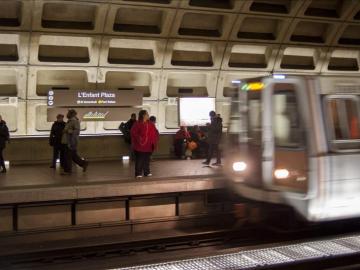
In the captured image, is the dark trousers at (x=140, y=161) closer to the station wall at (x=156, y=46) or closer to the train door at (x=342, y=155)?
the train door at (x=342, y=155)

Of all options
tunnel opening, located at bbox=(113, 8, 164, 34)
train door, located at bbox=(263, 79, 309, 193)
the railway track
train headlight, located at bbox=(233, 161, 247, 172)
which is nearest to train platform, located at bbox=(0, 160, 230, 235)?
the railway track

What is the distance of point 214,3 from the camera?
61.8 ft

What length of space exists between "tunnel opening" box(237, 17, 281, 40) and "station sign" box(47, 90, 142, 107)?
4.69m

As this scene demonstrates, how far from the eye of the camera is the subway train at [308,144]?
325 inches

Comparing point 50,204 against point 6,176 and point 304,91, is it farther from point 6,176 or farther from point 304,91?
point 304,91

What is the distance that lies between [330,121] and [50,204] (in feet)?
16.8

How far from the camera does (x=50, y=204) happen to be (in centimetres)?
992

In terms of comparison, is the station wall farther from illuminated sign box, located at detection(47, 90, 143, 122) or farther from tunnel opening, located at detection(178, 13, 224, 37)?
illuminated sign box, located at detection(47, 90, 143, 122)

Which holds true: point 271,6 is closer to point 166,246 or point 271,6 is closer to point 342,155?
point 342,155

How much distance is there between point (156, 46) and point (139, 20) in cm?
106

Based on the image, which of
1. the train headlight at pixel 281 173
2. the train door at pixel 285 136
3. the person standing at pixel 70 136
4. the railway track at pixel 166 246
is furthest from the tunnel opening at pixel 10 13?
the train headlight at pixel 281 173

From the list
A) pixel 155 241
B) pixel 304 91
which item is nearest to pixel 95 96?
pixel 155 241

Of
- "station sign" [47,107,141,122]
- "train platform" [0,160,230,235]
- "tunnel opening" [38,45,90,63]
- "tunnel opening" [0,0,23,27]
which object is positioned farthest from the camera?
"tunnel opening" [38,45,90,63]

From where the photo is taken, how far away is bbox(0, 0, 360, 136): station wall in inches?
686
